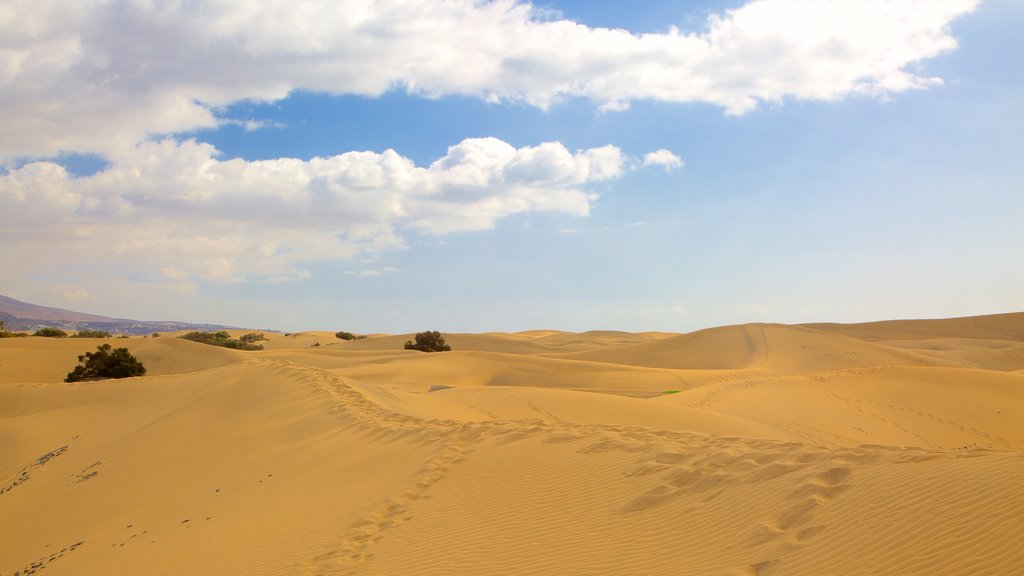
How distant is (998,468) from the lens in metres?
5.39

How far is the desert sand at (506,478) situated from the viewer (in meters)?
5.24

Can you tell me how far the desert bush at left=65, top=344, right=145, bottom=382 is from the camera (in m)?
25.3

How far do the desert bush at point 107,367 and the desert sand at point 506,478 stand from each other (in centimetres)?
301

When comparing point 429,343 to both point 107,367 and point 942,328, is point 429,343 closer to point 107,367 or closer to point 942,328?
point 107,367

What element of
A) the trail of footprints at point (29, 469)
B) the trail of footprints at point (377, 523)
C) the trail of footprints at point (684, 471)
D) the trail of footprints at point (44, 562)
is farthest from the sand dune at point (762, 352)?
the trail of footprints at point (44, 562)

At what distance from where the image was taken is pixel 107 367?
2575 cm

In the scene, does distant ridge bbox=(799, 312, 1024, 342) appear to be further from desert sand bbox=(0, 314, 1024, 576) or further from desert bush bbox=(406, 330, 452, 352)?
desert sand bbox=(0, 314, 1024, 576)

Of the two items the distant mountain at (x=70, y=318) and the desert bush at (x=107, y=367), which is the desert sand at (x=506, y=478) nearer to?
the desert bush at (x=107, y=367)

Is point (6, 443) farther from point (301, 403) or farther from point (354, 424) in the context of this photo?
point (354, 424)

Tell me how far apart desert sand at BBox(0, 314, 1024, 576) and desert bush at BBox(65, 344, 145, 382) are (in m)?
3.01

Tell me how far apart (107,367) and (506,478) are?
22986mm

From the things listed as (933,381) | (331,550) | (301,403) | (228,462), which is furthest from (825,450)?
(933,381)

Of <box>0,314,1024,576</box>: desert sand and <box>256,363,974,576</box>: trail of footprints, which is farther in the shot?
<box>256,363,974,576</box>: trail of footprints

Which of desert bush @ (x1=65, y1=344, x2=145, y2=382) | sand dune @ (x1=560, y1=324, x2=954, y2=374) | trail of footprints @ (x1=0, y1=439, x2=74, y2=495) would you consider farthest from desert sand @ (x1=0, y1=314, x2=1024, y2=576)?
sand dune @ (x1=560, y1=324, x2=954, y2=374)
